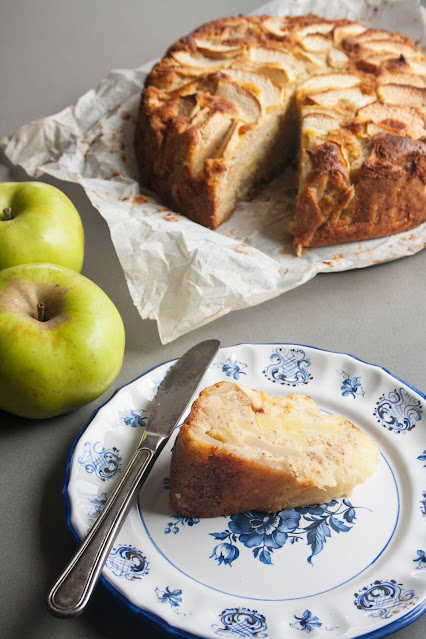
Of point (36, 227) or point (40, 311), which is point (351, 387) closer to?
point (40, 311)

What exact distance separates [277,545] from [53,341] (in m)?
0.83

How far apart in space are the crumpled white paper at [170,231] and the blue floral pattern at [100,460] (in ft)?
2.06

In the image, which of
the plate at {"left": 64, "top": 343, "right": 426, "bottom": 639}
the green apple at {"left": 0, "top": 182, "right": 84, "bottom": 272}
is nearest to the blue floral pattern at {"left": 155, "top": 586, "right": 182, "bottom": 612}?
the plate at {"left": 64, "top": 343, "right": 426, "bottom": 639}

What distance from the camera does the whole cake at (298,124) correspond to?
2.84 metres

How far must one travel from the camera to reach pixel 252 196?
3373mm

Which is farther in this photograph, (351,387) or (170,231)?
(170,231)

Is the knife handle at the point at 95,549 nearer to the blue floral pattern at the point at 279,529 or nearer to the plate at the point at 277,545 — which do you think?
the plate at the point at 277,545

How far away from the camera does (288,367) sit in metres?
2.06

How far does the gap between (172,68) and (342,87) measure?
0.85 metres

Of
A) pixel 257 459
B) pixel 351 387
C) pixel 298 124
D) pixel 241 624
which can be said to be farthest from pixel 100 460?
pixel 298 124

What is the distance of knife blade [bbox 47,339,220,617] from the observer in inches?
50.4

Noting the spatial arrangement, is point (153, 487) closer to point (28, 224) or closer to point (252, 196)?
point (28, 224)

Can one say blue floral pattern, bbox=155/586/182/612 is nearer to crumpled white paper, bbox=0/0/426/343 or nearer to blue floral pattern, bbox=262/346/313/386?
blue floral pattern, bbox=262/346/313/386

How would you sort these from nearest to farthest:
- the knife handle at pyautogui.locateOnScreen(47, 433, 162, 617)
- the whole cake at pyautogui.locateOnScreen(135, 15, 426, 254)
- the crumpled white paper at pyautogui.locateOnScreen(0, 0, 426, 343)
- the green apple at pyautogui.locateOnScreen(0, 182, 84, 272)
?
the knife handle at pyautogui.locateOnScreen(47, 433, 162, 617) < the green apple at pyautogui.locateOnScreen(0, 182, 84, 272) < the crumpled white paper at pyautogui.locateOnScreen(0, 0, 426, 343) < the whole cake at pyautogui.locateOnScreen(135, 15, 426, 254)
